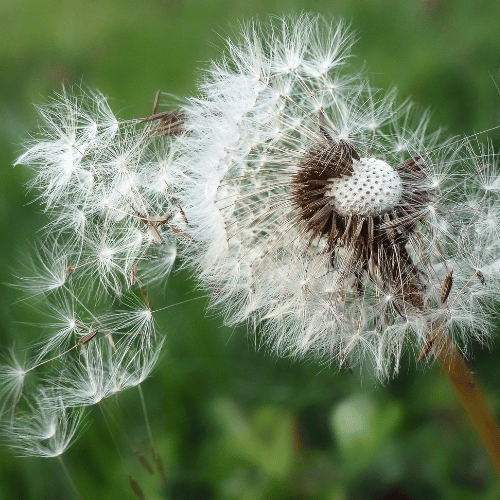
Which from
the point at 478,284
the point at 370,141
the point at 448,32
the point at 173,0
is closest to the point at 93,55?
the point at 173,0

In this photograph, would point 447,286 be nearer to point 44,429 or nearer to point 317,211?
point 317,211

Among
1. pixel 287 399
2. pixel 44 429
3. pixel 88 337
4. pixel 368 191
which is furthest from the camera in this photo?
pixel 287 399

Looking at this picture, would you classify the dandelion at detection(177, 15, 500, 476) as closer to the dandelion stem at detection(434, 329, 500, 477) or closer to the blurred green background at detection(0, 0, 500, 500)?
the dandelion stem at detection(434, 329, 500, 477)

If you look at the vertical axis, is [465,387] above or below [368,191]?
below

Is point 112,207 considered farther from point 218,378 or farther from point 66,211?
point 218,378

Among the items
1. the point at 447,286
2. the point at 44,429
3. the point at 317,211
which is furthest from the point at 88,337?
the point at 447,286

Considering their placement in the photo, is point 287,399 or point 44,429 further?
point 287,399

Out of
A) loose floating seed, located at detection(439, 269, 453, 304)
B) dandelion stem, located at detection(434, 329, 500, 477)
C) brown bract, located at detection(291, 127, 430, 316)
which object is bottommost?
dandelion stem, located at detection(434, 329, 500, 477)

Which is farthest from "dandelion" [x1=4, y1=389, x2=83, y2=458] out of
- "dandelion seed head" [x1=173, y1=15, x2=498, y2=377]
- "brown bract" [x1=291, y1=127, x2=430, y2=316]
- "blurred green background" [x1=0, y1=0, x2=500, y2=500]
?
"brown bract" [x1=291, y1=127, x2=430, y2=316]

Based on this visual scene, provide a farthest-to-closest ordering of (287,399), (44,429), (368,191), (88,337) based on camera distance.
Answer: (287,399) < (44,429) < (88,337) < (368,191)
